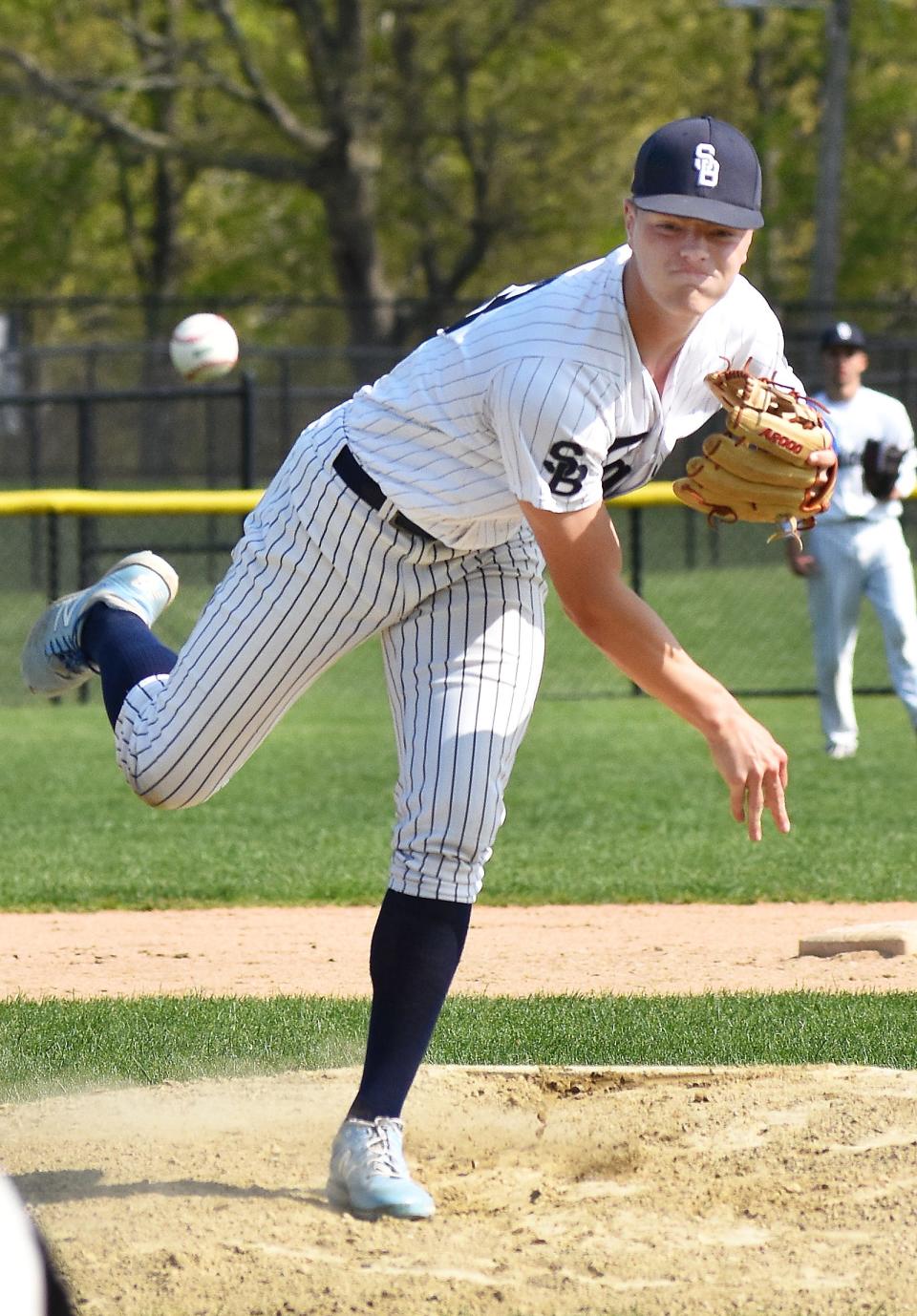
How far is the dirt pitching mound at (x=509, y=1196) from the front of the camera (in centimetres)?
286

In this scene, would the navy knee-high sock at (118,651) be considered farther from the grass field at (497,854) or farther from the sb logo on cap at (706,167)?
the sb logo on cap at (706,167)

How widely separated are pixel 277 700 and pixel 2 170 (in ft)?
90.5

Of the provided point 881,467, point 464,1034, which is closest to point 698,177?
point 464,1034

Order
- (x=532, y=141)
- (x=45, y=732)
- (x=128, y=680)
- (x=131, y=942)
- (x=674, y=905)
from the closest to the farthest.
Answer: (x=128, y=680) → (x=131, y=942) → (x=674, y=905) → (x=45, y=732) → (x=532, y=141)

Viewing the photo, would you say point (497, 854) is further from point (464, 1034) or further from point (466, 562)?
point (466, 562)

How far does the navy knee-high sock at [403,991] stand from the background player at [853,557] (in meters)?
6.18

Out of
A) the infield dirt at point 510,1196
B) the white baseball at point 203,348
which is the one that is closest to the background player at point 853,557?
the white baseball at point 203,348

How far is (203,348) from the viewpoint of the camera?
10.5 meters

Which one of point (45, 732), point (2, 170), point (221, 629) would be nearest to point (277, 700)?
point (221, 629)

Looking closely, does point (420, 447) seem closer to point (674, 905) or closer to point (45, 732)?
point (674, 905)

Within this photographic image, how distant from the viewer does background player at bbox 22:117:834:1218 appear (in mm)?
3000

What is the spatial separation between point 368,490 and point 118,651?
844 millimetres

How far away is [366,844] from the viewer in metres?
7.54

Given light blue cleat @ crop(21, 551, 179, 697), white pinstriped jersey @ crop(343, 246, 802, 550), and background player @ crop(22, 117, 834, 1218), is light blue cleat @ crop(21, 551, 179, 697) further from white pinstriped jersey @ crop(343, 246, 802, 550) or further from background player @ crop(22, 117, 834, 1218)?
white pinstriped jersey @ crop(343, 246, 802, 550)
